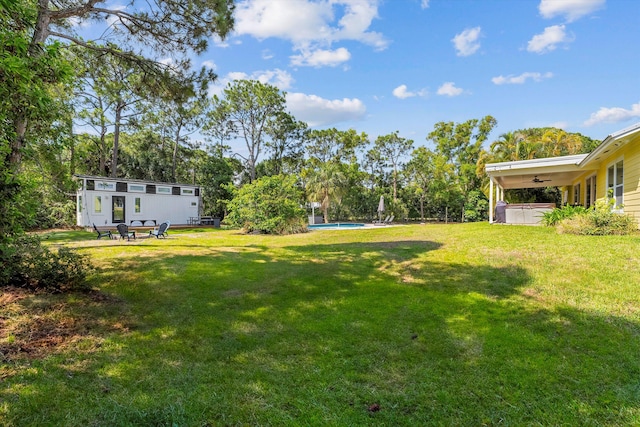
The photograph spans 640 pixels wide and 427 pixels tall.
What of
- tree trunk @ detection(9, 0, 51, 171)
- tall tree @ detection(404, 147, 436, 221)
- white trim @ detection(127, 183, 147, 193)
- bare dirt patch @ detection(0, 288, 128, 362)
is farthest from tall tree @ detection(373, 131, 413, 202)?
bare dirt patch @ detection(0, 288, 128, 362)

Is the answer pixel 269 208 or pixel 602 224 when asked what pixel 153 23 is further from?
pixel 602 224

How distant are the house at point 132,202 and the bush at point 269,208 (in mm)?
6372

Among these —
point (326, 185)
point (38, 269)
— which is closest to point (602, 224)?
point (38, 269)

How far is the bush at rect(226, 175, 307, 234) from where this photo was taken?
51.3ft

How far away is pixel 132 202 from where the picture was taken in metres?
20.4

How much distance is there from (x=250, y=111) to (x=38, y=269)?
85.5 feet

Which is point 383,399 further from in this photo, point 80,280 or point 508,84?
point 508,84

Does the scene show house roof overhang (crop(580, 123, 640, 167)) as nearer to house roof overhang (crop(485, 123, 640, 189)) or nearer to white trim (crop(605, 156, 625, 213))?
house roof overhang (crop(485, 123, 640, 189))

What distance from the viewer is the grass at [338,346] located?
2496mm

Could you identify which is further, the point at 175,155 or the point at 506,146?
the point at 175,155

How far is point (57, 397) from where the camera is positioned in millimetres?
2568

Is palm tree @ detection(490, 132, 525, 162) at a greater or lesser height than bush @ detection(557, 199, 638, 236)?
greater

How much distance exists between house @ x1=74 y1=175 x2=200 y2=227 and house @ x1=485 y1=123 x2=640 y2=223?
19338 mm

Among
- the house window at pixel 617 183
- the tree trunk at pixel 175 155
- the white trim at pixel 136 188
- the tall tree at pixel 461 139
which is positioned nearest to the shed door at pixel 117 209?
the white trim at pixel 136 188
